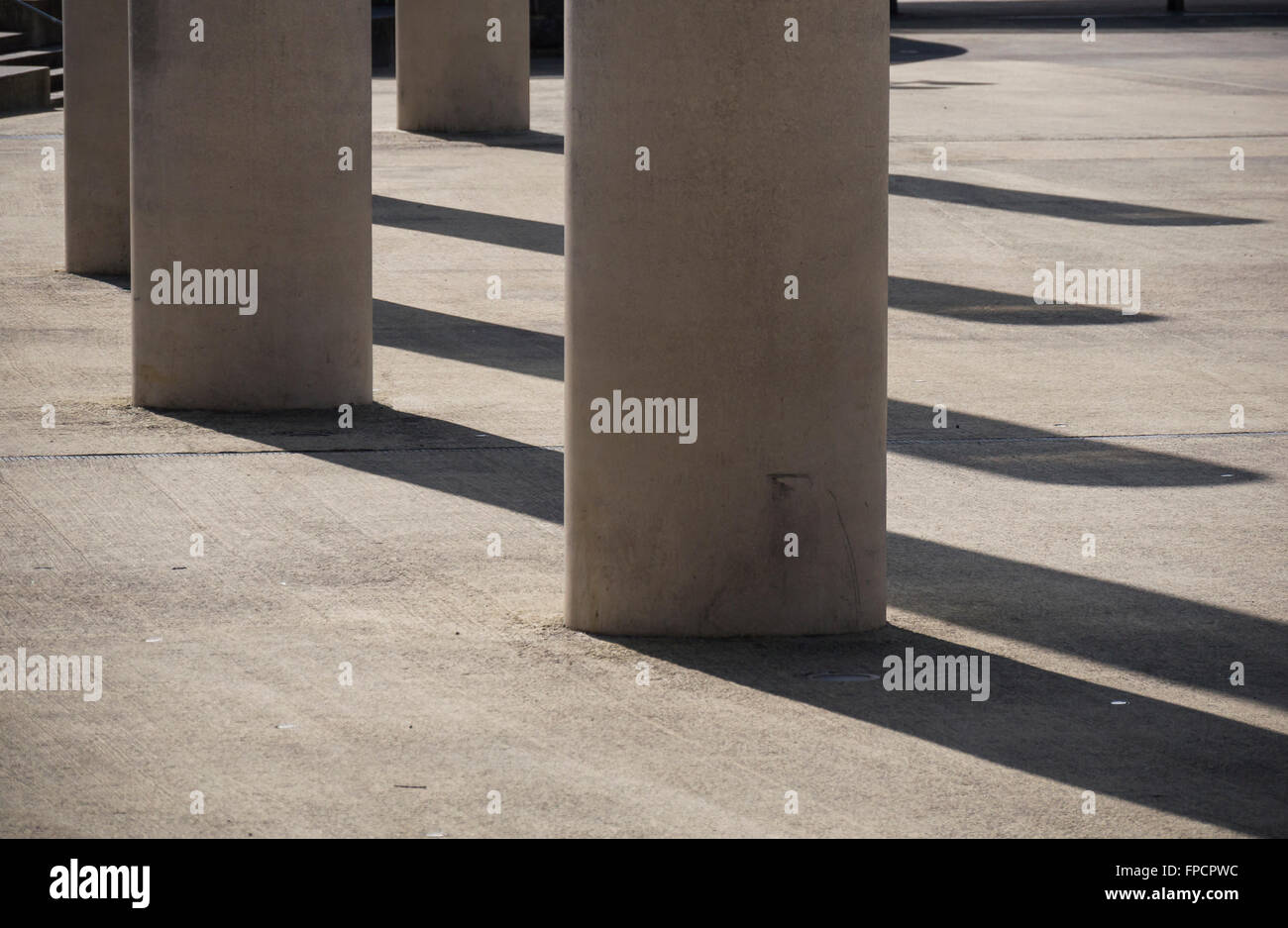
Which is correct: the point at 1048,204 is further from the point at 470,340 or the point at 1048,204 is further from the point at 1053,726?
the point at 1053,726

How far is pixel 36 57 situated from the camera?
30.4 metres

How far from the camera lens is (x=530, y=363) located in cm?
1254

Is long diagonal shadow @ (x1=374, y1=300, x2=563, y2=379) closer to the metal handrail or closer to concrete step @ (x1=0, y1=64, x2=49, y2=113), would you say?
concrete step @ (x1=0, y1=64, x2=49, y2=113)

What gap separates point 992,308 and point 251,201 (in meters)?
5.99

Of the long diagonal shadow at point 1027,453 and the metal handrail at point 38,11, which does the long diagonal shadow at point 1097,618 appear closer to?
the long diagonal shadow at point 1027,453

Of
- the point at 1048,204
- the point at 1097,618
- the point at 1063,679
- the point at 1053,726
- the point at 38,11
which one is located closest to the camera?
the point at 1053,726

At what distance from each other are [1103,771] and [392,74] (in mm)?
32651

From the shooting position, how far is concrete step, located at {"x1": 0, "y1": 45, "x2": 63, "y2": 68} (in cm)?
2973

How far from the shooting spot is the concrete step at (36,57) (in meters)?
29.7

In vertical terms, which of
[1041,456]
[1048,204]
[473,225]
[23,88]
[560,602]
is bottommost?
[560,602]

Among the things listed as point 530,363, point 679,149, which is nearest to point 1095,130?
point 530,363

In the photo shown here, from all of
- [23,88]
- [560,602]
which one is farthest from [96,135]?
[23,88]

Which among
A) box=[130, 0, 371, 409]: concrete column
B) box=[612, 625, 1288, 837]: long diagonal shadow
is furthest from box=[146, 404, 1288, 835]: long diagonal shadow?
box=[130, 0, 371, 409]: concrete column
